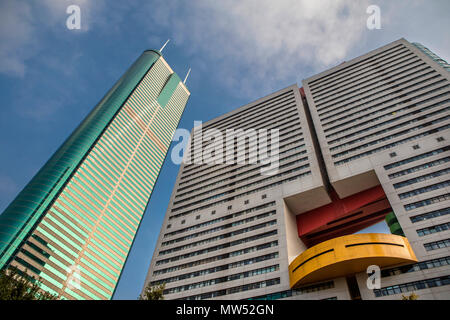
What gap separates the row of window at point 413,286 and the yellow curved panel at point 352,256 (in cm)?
271

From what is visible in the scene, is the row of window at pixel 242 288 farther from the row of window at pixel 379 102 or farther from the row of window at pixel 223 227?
the row of window at pixel 379 102

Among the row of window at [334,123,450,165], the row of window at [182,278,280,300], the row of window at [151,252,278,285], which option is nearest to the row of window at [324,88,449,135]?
the row of window at [334,123,450,165]

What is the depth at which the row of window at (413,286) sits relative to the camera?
114 ft

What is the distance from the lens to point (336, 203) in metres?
60.3

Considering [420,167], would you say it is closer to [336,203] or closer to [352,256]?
[336,203]

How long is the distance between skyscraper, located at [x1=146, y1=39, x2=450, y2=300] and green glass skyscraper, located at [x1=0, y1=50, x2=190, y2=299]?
4330cm

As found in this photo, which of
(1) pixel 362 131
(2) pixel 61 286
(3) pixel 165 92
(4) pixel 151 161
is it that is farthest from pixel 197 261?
(3) pixel 165 92

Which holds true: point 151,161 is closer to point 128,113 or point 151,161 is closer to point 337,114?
point 128,113

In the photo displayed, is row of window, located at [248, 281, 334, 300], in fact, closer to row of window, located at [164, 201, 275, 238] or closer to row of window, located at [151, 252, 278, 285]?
row of window, located at [151, 252, 278, 285]

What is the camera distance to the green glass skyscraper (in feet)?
282

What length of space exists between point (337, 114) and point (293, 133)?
36.8 feet

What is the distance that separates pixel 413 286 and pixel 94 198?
335 feet

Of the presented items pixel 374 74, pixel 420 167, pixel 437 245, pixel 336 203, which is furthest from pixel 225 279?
pixel 374 74

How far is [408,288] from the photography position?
35.7 metres
